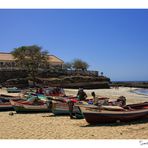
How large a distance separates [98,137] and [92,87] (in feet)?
147

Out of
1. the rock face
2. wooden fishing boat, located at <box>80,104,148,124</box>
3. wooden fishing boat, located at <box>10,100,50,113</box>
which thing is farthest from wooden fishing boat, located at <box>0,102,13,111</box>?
the rock face

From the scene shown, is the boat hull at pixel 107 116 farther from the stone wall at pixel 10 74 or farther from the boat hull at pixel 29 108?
the stone wall at pixel 10 74

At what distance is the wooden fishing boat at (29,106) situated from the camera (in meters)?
19.2

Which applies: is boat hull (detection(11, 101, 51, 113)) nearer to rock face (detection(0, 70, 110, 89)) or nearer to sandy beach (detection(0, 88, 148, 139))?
sandy beach (detection(0, 88, 148, 139))

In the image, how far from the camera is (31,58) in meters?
57.2

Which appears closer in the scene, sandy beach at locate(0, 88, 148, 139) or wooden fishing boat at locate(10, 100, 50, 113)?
sandy beach at locate(0, 88, 148, 139)

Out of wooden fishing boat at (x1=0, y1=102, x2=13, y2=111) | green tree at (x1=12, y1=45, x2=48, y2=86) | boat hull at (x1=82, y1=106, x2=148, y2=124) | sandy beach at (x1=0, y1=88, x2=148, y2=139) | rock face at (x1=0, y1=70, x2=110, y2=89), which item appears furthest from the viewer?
green tree at (x1=12, y1=45, x2=48, y2=86)

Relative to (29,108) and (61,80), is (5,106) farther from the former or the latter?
(61,80)

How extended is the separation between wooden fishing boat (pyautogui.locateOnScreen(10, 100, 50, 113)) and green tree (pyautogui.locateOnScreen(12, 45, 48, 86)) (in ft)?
119

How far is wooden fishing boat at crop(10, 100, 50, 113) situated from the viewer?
19.2 m

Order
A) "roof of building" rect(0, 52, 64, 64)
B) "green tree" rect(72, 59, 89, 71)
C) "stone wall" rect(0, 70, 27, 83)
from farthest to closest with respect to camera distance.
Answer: "green tree" rect(72, 59, 89, 71), "roof of building" rect(0, 52, 64, 64), "stone wall" rect(0, 70, 27, 83)

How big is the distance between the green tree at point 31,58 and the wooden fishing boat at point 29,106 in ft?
119
